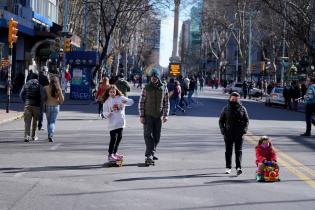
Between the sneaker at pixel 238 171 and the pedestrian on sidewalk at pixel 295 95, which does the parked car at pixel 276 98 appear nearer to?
the pedestrian on sidewalk at pixel 295 95

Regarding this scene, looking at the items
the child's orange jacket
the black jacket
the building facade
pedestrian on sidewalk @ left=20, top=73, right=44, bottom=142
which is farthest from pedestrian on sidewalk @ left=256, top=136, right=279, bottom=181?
the building facade

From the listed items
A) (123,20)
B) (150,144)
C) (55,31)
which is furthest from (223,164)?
(123,20)

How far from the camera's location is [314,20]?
49938 millimetres

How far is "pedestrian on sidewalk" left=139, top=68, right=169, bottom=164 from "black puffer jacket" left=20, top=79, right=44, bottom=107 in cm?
477

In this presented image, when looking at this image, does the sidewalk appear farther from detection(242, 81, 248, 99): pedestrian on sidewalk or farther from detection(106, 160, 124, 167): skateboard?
detection(242, 81, 248, 99): pedestrian on sidewalk

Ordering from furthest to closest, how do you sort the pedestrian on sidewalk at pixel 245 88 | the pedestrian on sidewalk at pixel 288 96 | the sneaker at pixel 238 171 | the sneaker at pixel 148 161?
1. the pedestrian on sidewalk at pixel 245 88
2. the pedestrian on sidewalk at pixel 288 96
3. the sneaker at pixel 148 161
4. the sneaker at pixel 238 171

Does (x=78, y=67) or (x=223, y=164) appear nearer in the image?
(x=223, y=164)

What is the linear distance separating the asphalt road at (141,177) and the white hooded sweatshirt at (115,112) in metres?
0.74

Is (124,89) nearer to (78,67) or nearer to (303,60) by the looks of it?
(78,67)

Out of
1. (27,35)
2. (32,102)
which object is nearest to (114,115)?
(32,102)

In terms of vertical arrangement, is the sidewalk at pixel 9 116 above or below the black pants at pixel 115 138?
below

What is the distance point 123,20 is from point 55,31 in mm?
14238

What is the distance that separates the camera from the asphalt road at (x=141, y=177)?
8875 millimetres

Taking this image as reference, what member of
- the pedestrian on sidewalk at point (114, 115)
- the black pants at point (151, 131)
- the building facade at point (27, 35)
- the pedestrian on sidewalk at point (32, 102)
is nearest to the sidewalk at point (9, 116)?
the pedestrian on sidewalk at point (32, 102)
